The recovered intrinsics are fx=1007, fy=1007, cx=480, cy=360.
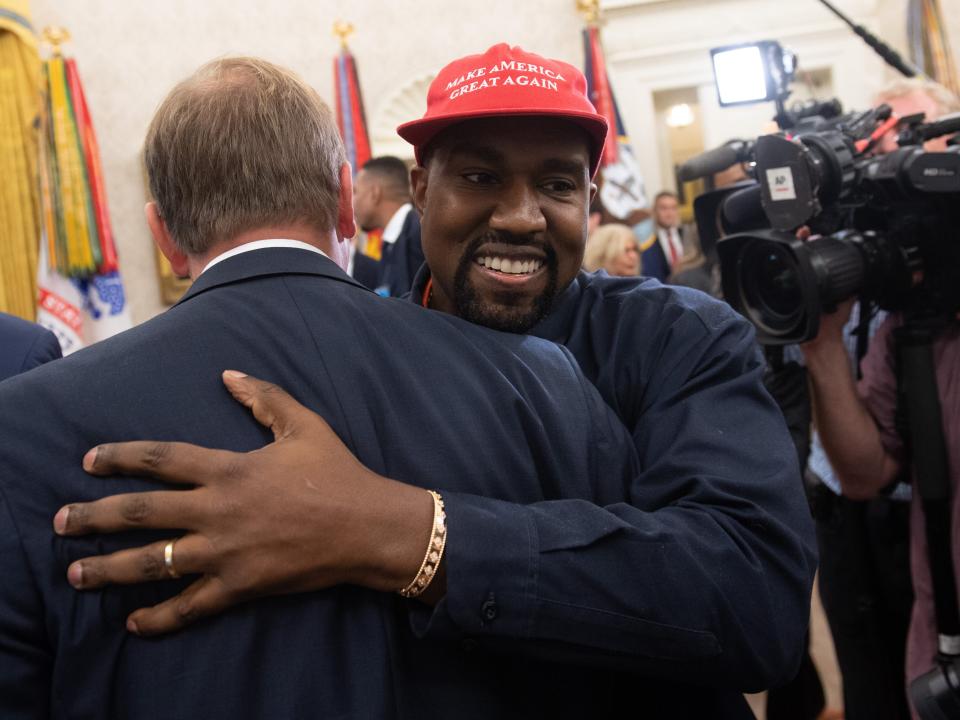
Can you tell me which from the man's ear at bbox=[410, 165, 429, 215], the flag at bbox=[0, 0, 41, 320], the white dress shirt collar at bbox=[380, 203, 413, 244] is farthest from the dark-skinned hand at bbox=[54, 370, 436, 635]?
the flag at bbox=[0, 0, 41, 320]

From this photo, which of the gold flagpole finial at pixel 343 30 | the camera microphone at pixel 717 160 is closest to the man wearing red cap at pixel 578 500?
the camera microphone at pixel 717 160

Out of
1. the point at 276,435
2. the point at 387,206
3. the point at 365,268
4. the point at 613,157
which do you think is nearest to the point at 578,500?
the point at 276,435

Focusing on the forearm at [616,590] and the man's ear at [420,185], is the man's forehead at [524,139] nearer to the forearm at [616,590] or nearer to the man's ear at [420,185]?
the man's ear at [420,185]

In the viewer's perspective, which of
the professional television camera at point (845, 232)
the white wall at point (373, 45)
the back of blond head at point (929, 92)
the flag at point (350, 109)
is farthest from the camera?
the white wall at point (373, 45)

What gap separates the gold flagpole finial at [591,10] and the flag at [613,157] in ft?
0.19

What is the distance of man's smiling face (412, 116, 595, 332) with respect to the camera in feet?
4.25

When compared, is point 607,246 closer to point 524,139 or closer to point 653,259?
point 653,259

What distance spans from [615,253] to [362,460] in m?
3.29

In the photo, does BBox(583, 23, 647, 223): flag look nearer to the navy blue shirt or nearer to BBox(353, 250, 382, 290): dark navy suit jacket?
BBox(353, 250, 382, 290): dark navy suit jacket

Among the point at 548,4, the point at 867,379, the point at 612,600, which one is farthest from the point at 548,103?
the point at 548,4

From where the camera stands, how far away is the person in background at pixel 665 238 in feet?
19.4

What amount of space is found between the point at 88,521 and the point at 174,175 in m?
0.37

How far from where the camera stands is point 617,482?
1.07 meters

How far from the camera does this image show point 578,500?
0.96m
